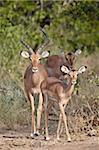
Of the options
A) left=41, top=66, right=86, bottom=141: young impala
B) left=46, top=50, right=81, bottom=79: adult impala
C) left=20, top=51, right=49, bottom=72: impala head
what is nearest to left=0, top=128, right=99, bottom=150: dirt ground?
left=41, top=66, right=86, bottom=141: young impala

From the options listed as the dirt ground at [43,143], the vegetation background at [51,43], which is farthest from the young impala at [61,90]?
the vegetation background at [51,43]

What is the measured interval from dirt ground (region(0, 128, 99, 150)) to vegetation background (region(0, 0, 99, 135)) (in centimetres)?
61

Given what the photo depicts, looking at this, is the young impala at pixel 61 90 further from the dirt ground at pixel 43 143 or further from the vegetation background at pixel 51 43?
the vegetation background at pixel 51 43

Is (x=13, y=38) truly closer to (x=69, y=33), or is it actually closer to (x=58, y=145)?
(x=69, y=33)

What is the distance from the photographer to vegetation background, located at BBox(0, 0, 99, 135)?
1232cm

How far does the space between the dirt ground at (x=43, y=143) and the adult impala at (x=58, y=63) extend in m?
1.61

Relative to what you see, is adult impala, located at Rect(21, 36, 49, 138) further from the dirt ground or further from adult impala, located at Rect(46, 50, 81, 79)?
the dirt ground

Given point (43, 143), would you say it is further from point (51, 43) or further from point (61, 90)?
point (51, 43)

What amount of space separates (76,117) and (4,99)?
2084 millimetres

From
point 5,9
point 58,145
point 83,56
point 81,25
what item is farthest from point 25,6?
point 58,145

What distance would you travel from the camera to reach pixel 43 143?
10.7 meters

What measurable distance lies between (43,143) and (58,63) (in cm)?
256

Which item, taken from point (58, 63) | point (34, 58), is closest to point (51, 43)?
point (58, 63)

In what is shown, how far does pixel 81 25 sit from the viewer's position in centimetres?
2027
